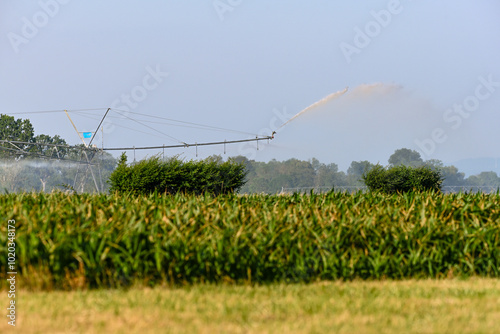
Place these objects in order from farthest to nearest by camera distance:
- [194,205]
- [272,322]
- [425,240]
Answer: [194,205] < [425,240] < [272,322]

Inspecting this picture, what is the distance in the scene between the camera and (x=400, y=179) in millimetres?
23625

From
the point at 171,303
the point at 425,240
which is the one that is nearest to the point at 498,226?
the point at 425,240

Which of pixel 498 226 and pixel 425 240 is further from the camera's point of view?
pixel 498 226

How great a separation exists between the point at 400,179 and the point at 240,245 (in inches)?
653

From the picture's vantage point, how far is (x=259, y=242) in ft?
28.1

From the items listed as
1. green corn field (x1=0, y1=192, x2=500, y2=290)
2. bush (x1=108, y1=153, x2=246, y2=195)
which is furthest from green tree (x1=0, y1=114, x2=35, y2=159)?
green corn field (x1=0, y1=192, x2=500, y2=290)

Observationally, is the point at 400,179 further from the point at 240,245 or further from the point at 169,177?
the point at 240,245

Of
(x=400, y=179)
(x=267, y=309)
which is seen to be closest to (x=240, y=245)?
(x=267, y=309)

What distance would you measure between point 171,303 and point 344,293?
244 cm

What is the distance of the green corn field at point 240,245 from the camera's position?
7.98 m

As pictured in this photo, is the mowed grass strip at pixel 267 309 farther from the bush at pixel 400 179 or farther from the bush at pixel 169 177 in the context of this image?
the bush at pixel 400 179

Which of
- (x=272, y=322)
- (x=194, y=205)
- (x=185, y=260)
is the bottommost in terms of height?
(x=272, y=322)

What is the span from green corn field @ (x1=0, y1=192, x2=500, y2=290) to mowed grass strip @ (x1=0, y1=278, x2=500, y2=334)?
0.35m

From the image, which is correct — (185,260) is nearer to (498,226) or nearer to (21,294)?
(21,294)
